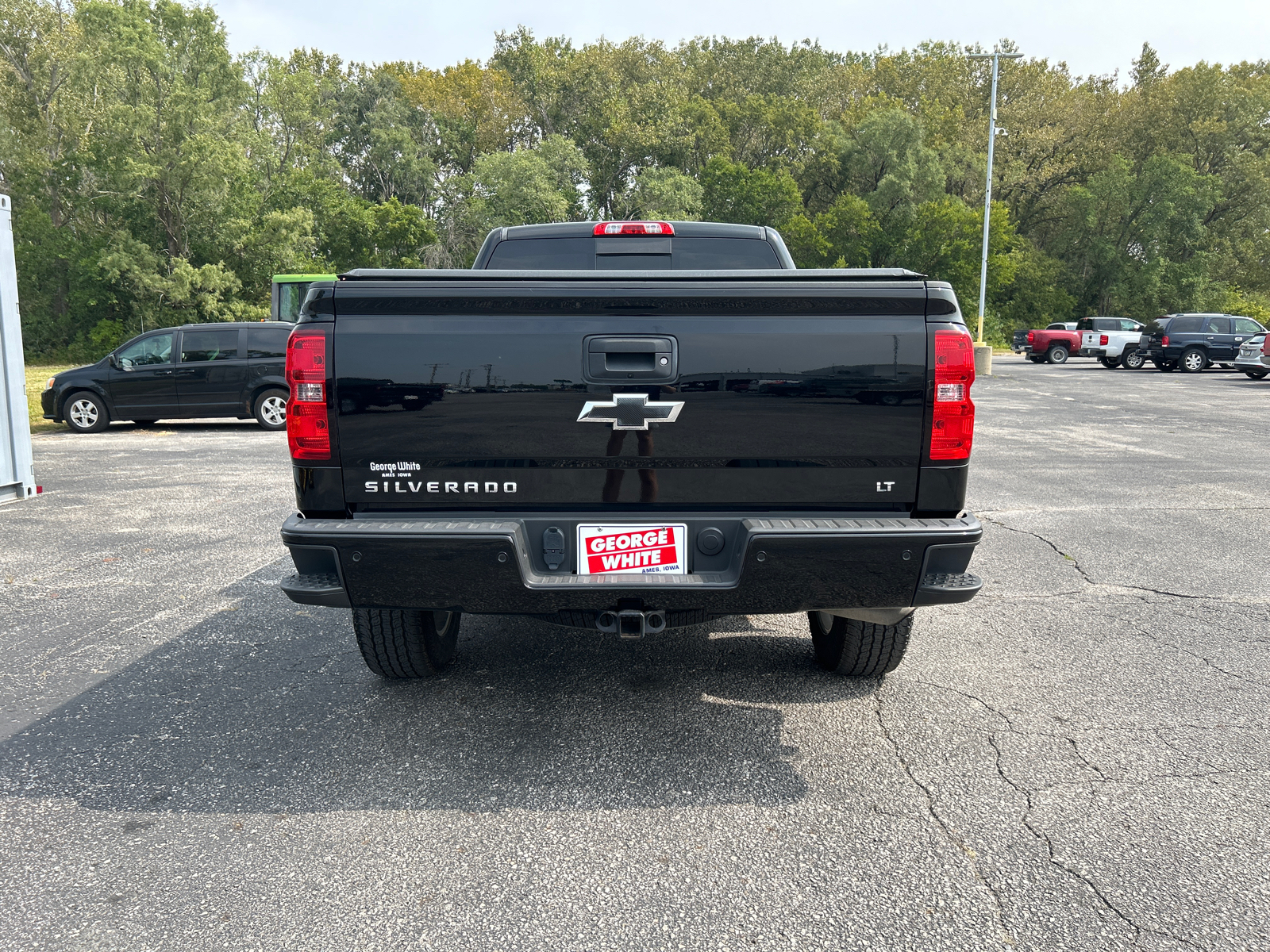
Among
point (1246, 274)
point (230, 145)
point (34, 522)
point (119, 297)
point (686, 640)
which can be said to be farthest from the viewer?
point (1246, 274)

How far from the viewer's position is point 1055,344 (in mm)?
39156

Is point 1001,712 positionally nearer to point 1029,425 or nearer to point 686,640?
point 686,640

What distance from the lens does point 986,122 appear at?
62781 mm

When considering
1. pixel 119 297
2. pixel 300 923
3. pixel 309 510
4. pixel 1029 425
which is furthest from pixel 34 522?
pixel 119 297

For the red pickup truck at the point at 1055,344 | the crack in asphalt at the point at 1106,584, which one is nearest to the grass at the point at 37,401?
the crack in asphalt at the point at 1106,584

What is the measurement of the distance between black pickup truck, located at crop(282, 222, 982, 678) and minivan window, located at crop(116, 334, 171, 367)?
44.5ft

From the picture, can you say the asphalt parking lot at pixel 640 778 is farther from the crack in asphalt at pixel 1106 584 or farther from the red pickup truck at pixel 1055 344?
the red pickup truck at pixel 1055 344

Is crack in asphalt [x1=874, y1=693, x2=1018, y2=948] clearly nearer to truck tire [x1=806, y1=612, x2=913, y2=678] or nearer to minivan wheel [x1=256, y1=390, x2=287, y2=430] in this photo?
truck tire [x1=806, y1=612, x2=913, y2=678]

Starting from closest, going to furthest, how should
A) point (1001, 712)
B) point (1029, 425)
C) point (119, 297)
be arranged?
point (1001, 712) < point (1029, 425) < point (119, 297)

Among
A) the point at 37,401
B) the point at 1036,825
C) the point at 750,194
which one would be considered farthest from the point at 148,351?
the point at 750,194

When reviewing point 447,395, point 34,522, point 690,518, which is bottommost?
point 34,522

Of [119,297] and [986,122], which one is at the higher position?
[986,122]

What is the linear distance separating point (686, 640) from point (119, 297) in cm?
4200

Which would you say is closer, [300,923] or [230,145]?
[300,923]
